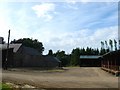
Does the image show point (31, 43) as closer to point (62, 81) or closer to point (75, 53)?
point (75, 53)

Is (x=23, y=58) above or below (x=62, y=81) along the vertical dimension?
above

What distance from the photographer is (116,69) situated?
34250 mm

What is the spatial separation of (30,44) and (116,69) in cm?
7798

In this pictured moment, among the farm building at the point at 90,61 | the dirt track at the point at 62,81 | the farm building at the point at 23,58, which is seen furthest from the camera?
the farm building at the point at 90,61

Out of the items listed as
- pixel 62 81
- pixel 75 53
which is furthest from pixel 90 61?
pixel 62 81

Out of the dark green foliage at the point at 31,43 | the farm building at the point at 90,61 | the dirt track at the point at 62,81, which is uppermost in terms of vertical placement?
the dark green foliage at the point at 31,43

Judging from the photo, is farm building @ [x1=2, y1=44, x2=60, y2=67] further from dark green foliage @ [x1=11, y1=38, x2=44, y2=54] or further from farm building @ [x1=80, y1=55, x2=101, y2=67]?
dark green foliage @ [x1=11, y1=38, x2=44, y2=54]

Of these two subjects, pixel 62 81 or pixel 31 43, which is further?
pixel 31 43

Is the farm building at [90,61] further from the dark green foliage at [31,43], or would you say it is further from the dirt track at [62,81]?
the dirt track at [62,81]

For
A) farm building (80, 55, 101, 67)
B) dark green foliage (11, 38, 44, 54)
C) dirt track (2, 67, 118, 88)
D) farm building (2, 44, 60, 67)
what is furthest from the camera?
dark green foliage (11, 38, 44, 54)

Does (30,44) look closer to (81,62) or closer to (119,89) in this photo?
(81,62)

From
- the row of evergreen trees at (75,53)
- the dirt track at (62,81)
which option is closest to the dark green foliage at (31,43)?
the row of evergreen trees at (75,53)

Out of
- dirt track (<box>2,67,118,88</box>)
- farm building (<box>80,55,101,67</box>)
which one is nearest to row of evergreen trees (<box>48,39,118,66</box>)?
farm building (<box>80,55,101,67</box>)

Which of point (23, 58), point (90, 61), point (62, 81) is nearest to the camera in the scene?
point (62, 81)
